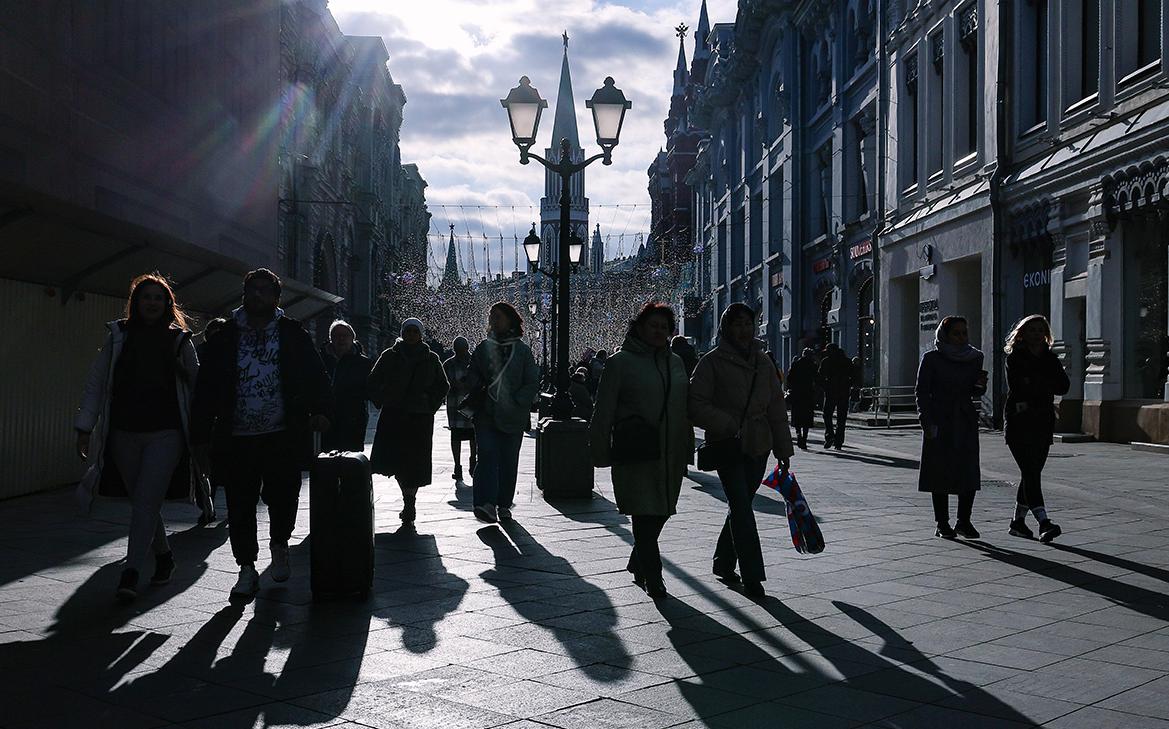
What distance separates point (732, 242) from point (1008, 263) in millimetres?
32969

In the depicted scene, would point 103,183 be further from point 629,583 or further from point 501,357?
point 629,583

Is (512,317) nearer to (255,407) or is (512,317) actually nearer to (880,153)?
(255,407)

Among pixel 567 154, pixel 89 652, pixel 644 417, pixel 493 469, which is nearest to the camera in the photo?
pixel 89 652

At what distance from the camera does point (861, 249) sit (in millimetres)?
33625

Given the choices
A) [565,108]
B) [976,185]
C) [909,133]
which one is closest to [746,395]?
[976,185]

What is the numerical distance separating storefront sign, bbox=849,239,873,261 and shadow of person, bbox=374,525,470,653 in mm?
25182

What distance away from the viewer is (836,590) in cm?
728

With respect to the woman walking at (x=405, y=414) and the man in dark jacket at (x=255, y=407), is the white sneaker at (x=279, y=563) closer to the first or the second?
the man in dark jacket at (x=255, y=407)

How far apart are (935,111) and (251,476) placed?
2360cm

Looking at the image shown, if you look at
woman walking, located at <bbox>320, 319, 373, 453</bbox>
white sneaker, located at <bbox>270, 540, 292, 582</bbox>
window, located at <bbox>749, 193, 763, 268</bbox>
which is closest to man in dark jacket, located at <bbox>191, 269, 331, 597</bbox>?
white sneaker, located at <bbox>270, 540, 292, 582</bbox>

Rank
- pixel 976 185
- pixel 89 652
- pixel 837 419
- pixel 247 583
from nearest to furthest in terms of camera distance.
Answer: pixel 89 652 < pixel 247 583 < pixel 837 419 < pixel 976 185

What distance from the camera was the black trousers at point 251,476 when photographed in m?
7.01

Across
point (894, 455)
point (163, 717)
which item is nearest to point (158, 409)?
point (163, 717)

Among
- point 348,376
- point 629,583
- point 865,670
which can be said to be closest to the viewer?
point 865,670
